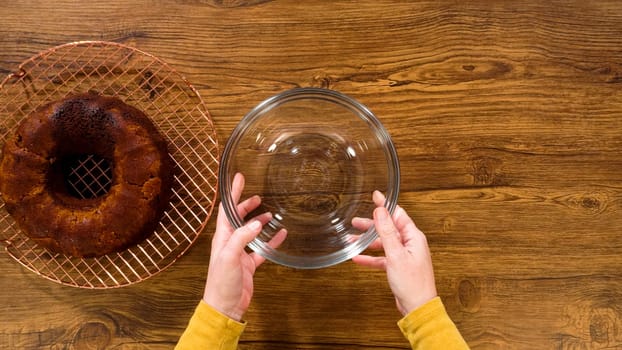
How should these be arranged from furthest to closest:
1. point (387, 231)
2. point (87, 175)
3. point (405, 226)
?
point (87, 175)
point (405, 226)
point (387, 231)

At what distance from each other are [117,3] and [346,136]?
0.65m

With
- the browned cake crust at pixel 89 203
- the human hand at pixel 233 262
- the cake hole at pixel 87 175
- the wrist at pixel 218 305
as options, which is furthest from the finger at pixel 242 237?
the cake hole at pixel 87 175

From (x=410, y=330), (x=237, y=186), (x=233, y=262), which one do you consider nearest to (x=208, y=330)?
(x=233, y=262)

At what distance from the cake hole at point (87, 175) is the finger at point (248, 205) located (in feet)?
1.14

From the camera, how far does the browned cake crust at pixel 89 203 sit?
0.92 m

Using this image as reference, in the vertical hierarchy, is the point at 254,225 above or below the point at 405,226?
below

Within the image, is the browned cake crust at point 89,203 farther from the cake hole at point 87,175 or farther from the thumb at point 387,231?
the thumb at point 387,231

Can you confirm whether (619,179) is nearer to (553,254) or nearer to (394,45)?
(553,254)

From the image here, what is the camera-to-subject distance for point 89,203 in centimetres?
94

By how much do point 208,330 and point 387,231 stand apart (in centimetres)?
41

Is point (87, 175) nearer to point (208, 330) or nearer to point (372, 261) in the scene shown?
point (208, 330)

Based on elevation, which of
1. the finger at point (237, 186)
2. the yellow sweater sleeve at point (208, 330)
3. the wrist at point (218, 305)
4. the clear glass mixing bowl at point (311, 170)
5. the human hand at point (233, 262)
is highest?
the clear glass mixing bowl at point (311, 170)

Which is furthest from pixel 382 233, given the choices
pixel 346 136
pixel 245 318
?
pixel 245 318

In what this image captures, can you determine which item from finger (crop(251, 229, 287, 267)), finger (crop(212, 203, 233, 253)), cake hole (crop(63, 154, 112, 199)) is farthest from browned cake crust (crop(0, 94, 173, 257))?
finger (crop(251, 229, 287, 267))
